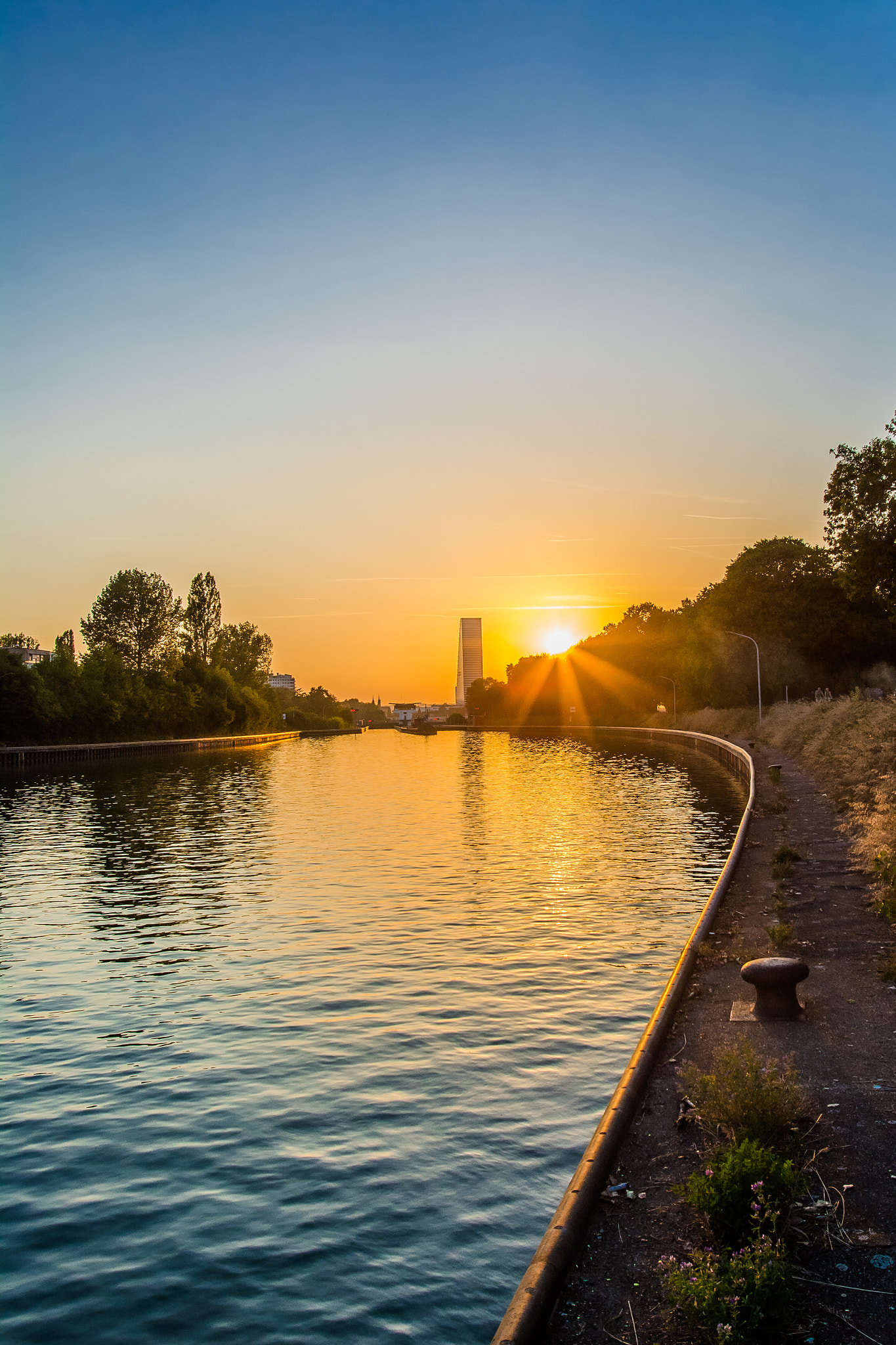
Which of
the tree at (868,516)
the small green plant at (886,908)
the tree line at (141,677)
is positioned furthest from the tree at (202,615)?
the small green plant at (886,908)

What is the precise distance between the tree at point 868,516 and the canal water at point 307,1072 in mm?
19691

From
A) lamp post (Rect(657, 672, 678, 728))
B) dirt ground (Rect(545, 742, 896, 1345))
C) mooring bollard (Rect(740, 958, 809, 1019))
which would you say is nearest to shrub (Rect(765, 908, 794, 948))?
dirt ground (Rect(545, 742, 896, 1345))

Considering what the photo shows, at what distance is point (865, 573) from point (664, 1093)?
38734 mm

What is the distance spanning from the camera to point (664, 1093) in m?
9.09

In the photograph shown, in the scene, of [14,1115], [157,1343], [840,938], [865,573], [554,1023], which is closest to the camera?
[157,1343]

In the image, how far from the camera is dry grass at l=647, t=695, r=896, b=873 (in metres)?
20.8

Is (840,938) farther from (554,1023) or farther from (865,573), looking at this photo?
(865,573)

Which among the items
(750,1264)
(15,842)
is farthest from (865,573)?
(750,1264)

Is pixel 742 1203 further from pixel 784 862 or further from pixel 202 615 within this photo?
pixel 202 615

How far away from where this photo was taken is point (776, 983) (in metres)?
10.7

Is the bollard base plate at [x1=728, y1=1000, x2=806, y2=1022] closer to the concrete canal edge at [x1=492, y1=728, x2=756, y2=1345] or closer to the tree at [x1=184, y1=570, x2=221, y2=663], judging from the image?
the concrete canal edge at [x1=492, y1=728, x2=756, y2=1345]

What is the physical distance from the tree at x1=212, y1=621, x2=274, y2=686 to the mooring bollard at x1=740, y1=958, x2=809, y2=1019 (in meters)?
133

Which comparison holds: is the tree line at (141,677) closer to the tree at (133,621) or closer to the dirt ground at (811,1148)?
the tree at (133,621)

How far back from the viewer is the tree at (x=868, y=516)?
41.9 metres
